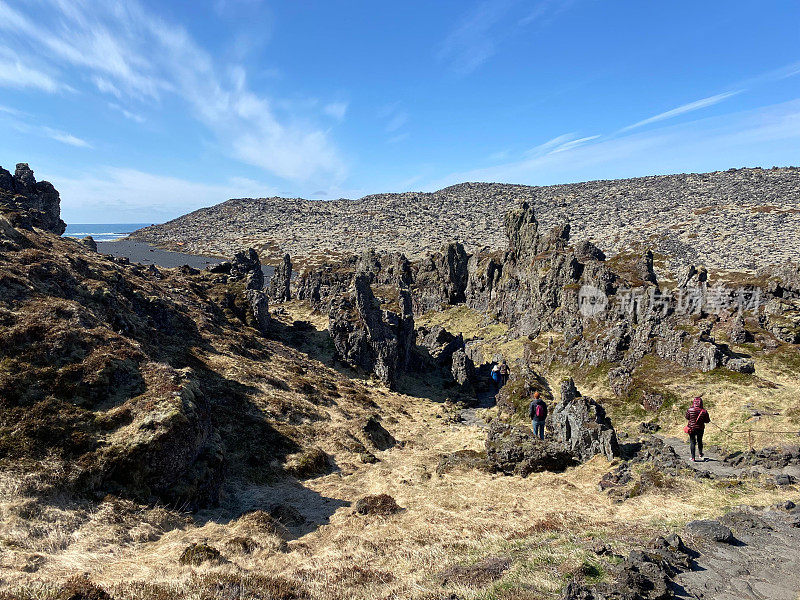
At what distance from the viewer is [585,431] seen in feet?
84.3

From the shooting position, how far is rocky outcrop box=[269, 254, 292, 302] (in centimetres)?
10406

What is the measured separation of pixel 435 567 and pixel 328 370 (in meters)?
37.9

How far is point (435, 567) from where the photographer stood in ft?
44.5

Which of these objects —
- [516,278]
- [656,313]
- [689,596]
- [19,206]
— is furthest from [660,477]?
[19,206]

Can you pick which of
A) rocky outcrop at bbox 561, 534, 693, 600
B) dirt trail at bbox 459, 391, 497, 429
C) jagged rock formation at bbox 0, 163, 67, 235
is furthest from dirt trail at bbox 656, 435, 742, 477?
jagged rock formation at bbox 0, 163, 67, 235

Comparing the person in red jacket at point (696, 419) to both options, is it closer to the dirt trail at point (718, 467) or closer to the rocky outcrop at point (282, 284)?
the dirt trail at point (718, 467)

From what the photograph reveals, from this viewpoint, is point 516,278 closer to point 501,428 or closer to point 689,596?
point 501,428

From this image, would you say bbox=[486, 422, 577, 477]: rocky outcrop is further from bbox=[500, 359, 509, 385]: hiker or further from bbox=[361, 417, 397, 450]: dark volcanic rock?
bbox=[500, 359, 509, 385]: hiker

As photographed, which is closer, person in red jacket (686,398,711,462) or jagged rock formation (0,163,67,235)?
person in red jacket (686,398,711,462)

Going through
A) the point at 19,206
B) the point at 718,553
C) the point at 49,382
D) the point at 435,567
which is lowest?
the point at 435,567

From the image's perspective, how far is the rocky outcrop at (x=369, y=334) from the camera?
51.5m

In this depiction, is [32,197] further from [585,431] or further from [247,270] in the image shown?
[585,431]

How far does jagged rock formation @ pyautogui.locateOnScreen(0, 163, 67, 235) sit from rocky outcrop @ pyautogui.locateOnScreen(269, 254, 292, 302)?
45794 millimetres

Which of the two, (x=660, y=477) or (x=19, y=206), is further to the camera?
(x=19, y=206)
